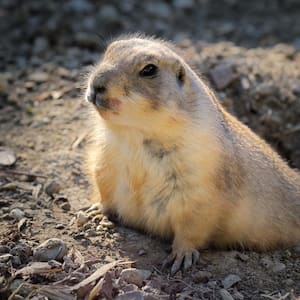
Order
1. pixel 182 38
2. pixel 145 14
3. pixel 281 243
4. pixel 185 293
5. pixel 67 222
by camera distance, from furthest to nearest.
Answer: pixel 145 14
pixel 182 38
pixel 281 243
pixel 67 222
pixel 185 293

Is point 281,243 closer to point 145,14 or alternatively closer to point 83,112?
point 83,112

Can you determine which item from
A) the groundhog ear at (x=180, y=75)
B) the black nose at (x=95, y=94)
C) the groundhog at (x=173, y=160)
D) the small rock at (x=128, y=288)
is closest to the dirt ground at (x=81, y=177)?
the small rock at (x=128, y=288)

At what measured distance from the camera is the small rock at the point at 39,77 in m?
7.22

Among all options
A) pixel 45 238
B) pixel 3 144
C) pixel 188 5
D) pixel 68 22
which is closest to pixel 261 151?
pixel 45 238

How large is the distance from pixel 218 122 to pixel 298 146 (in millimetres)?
2478

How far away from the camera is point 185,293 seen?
436cm

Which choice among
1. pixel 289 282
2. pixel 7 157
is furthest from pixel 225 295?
pixel 7 157

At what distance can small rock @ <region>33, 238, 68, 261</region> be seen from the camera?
14.4ft

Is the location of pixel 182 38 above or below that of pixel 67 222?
above

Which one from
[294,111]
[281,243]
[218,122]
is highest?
[218,122]

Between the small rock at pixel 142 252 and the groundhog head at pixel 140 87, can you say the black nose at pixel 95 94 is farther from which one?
the small rock at pixel 142 252

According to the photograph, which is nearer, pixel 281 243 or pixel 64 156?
pixel 281 243

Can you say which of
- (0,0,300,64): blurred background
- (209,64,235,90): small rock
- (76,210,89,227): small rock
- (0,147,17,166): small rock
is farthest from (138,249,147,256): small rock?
(0,0,300,64): blurred background

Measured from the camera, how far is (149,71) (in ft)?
14.4
